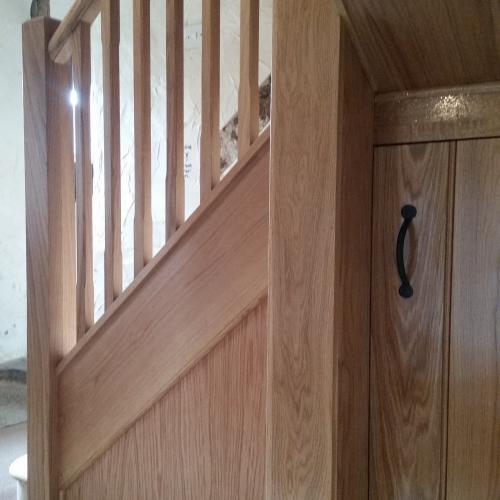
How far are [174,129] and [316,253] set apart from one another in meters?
0.62

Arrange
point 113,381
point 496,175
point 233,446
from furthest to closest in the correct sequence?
point 113,381 → point 233,446 → point 496,175

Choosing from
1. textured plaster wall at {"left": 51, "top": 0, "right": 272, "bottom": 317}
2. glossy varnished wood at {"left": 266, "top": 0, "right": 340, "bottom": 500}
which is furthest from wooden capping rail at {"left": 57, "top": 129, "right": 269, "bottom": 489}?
textured plaster wall at {"left": 51, "top": 0, "right": 272, "bottom": 317}

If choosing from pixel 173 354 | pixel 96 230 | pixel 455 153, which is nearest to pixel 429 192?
pixel 455 153

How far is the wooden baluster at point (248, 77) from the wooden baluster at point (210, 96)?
0.08 m

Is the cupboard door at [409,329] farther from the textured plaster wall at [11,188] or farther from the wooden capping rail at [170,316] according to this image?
the textured plaster wall at [11,188]

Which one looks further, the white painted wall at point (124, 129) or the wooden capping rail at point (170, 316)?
the white painted wall at point (124, 129)

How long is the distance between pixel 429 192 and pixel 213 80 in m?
0.62

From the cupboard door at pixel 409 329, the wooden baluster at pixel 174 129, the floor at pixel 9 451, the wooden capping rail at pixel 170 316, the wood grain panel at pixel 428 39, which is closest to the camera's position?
the wood grain panel at pixel 428 39

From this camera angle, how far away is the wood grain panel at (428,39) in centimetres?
68

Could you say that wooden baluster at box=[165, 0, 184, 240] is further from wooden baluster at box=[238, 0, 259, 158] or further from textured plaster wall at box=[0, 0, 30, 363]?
textured plaster wall at box=[0, 0, 30, 363]

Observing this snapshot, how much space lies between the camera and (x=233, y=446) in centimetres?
113

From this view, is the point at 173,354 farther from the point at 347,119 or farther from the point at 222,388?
the point at 347,119

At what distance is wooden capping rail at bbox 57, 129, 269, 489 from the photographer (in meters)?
1.08

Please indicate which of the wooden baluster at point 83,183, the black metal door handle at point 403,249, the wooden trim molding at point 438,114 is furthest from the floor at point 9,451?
the wooden trim molding at point 438,114
